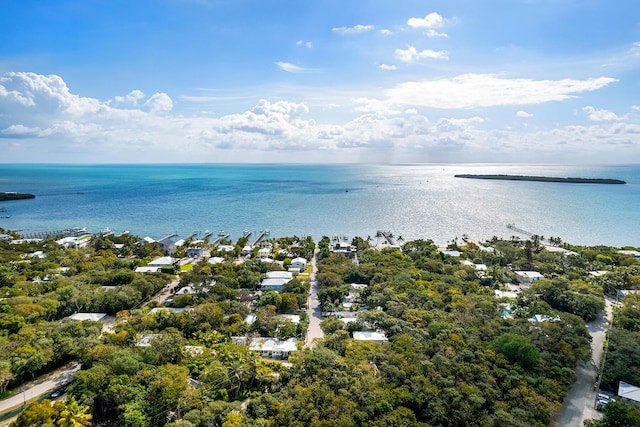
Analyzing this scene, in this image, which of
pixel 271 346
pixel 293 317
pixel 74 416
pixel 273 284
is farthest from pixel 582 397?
pixel 74 416

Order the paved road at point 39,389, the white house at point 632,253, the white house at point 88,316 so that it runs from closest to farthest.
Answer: the paved road at point 39,389 → the white house at point 88,316 → the white house at point 632,253

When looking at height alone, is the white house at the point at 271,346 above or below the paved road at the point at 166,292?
above

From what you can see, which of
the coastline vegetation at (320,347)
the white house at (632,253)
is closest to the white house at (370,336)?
the coastline vegetation at (320,347)

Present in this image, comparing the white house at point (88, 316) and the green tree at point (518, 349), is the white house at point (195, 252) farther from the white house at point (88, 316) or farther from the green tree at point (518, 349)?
the green tree at point (518, 349)

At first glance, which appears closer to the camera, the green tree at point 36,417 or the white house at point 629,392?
the green tree at point 36,417

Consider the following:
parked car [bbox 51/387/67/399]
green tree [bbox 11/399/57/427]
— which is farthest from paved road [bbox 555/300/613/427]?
parked car [bbox 51/387/67/399]

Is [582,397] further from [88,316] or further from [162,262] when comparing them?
[162,262]

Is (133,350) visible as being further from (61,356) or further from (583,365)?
(583,365)
